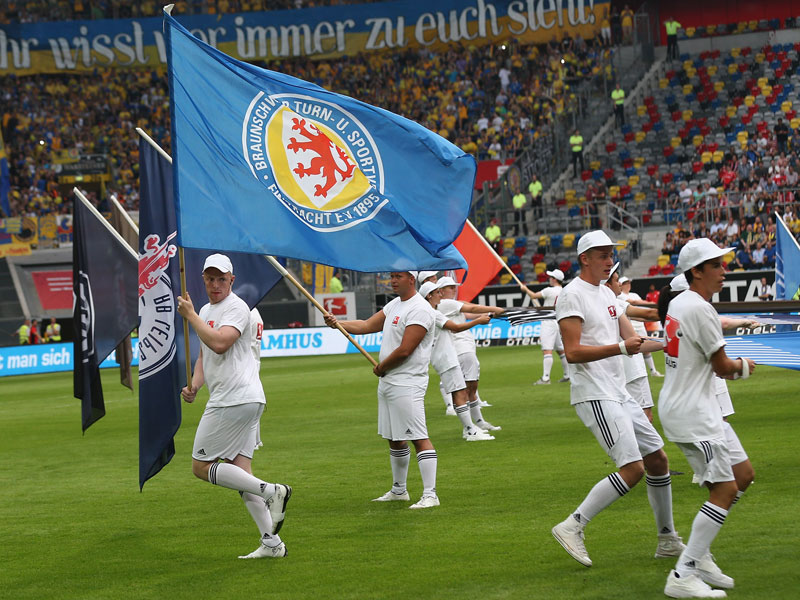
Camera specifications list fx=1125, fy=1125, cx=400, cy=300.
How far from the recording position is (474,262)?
717 inches

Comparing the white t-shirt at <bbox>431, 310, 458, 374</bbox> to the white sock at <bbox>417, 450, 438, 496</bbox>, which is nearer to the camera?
the white sock at <bbox>417, 450, 438, 496</bbox>

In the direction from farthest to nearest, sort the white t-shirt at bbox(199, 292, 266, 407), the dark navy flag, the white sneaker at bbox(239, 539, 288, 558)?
the dark navy flag → the white sneaker at bbox(239, 539, 288, 558) → the white t-shirt at bbox(199, 292, 266, 407)

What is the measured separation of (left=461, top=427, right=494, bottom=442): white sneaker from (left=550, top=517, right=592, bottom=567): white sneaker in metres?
7.71

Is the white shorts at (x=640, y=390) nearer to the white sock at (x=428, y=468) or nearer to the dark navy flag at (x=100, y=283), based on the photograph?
the white sock at (x=428, y=468)

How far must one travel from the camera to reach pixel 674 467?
1227 centimetres

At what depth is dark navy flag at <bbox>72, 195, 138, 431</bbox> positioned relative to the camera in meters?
13.1

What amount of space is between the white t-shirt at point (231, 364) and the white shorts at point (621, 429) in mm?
2540

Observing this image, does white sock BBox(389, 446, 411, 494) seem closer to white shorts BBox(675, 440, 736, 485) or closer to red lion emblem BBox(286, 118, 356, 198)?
red lion emblem BBox(286, 118, 356, 198)

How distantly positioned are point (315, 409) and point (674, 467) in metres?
10.0

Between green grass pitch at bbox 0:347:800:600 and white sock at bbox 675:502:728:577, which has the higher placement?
white sock at bbox 675:502:728:577

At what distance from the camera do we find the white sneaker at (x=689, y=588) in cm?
683

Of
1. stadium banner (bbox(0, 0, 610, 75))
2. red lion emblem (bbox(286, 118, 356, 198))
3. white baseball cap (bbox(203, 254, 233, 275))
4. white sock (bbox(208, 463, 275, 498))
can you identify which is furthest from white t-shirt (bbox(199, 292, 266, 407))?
stadium banner (bbox(0, 0, 610, 75))

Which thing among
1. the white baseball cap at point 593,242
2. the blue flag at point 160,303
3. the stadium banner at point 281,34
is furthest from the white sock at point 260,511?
the stadium banner at point 281,34

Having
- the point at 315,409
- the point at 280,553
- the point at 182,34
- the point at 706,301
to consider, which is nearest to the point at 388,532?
the point at 280,553
